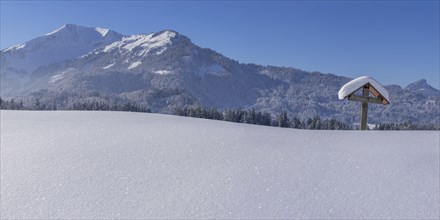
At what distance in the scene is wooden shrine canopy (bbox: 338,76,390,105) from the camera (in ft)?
34.0

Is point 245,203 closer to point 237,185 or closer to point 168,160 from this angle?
point 237,185

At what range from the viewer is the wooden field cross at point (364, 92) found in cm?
1037

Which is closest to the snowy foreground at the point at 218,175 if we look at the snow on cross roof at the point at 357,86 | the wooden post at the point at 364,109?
the snow on cross roof at the point at 357,86

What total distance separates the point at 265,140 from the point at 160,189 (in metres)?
2.69

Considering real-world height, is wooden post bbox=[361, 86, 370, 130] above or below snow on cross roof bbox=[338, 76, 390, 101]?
below

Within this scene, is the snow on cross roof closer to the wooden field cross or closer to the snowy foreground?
the wooden field cross

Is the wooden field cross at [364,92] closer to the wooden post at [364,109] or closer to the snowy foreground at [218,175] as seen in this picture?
the wooden post at [364,109]

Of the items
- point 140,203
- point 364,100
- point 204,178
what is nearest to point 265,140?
point 204,178

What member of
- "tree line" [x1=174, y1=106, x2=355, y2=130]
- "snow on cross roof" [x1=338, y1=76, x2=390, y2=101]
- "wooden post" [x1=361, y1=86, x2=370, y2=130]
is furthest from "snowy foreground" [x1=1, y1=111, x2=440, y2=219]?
"tree line" [x1=174, y1=106, x2=355, y2=130]

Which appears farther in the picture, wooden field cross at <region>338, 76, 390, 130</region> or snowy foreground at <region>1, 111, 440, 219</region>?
wooden field cross at <region>338, 76, 390, 130</region>

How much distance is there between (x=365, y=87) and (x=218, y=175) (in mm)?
7394

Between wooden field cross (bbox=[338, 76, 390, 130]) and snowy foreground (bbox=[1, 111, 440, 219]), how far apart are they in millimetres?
3191

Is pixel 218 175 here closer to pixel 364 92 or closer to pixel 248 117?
pixel 364 92

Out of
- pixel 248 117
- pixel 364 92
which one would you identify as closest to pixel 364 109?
pixel 364 92
